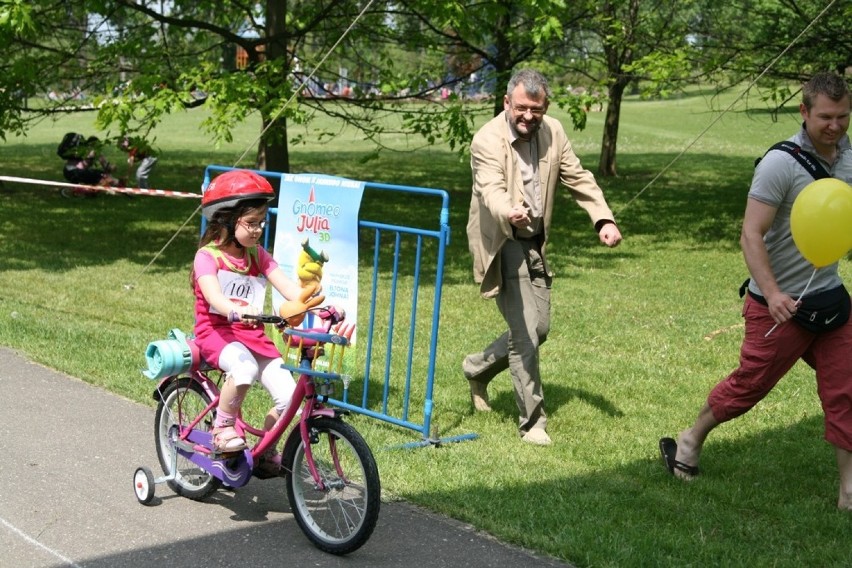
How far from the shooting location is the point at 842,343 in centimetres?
556

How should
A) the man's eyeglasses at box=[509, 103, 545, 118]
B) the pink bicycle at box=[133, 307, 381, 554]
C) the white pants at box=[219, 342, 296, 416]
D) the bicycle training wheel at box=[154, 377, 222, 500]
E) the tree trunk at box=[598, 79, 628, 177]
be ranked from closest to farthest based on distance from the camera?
1. the pink bicycle at box=[133, 307, 381, 554]
2. the white pants at box=[219, 342, 296, 416]
3. the bicycle training wheel at box=[154, 377, 222, 500]
4. the man's eyeglasses at box=[509, 103, 545, 118]
5. the tree trunk at box=[598, 79, 628, 177]

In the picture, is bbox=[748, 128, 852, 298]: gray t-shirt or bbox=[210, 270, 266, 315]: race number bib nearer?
bbox=[210, 270, 266, 315]: race number bib

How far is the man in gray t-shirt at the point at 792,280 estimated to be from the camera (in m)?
5.41

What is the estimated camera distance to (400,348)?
952cm

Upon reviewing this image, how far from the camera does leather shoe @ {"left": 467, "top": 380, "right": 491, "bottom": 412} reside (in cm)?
748

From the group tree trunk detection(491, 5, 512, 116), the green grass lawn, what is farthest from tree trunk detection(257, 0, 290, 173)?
tree trunk detection(491, 5, 512, 116)

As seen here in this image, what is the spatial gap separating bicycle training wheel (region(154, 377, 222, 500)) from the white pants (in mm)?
449

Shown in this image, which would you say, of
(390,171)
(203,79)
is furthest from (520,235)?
(390,171)

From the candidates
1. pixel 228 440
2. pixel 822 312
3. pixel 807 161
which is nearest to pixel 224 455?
pixel 228 440

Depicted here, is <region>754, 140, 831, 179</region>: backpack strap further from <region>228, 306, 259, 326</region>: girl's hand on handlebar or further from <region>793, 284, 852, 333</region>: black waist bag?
<region>228, 306, 259, 326</region>: girl's hand on handlebar

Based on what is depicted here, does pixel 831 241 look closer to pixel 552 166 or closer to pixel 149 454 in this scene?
pixel 552 166

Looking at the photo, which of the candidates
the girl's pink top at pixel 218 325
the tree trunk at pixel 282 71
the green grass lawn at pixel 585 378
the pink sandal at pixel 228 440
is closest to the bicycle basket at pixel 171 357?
the girl's pink top at pixel 218 325

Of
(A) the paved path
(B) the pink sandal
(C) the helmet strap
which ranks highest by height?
(C) the helmet strap

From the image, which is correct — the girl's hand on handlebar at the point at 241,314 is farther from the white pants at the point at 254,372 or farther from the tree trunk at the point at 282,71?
the tree trunk at the point at 282,71
